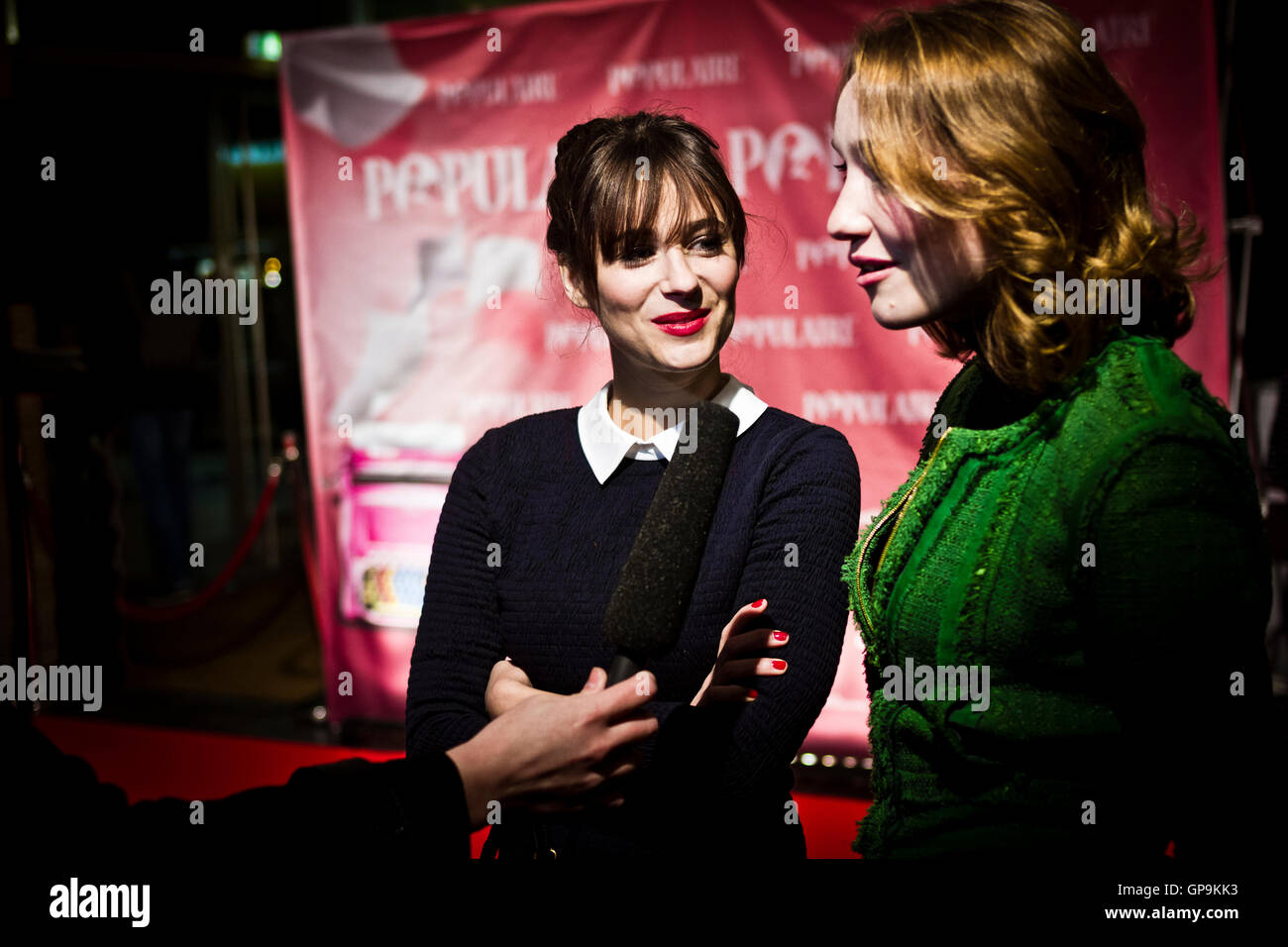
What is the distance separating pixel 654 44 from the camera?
3.25m

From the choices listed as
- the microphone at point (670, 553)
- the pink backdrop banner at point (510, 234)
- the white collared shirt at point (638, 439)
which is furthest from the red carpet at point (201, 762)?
the microphone at point (670, 553)

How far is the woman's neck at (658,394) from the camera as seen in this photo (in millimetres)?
1427

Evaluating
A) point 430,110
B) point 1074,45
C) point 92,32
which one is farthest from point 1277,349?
point 92,32

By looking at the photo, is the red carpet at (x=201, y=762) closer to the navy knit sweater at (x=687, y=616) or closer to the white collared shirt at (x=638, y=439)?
the navy knit sweater at (x=687, y=616)

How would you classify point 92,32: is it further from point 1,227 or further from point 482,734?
point 482,734

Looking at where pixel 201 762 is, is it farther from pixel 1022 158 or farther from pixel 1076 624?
pixel 1022 158

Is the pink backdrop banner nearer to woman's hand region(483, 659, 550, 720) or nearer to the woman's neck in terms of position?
the woman's neck

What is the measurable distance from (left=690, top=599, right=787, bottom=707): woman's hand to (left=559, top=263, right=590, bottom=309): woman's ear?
49 cm

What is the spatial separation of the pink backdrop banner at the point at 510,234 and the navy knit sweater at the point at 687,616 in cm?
151

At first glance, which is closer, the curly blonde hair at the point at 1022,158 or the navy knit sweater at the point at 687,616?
the curly blonde hair at the point at 1022,158

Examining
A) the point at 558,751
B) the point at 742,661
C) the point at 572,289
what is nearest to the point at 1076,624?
the point at 742,661

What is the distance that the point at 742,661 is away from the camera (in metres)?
1.28

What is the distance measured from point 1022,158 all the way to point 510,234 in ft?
8.59

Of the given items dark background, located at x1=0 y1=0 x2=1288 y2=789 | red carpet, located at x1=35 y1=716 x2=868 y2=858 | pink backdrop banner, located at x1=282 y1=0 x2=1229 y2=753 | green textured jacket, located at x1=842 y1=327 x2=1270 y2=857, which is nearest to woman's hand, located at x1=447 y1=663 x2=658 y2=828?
green textured jacket, located at x1=842 y1=327 x2=1270 y2=857
